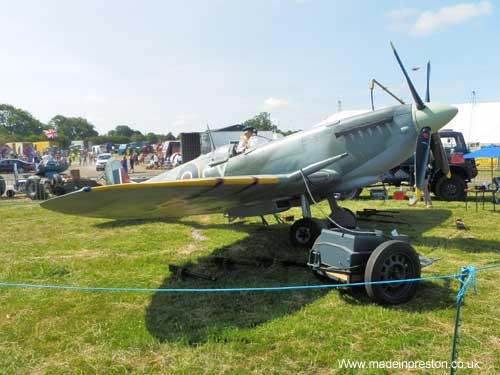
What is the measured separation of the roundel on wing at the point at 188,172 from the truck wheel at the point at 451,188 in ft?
30.5

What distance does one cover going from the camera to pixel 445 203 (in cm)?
1165

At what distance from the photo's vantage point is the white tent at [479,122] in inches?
1074

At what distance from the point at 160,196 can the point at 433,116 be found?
14.1 feet

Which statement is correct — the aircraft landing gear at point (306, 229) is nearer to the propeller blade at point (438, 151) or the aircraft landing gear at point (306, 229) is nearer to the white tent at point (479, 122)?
the propeller blade at point (438, 151)

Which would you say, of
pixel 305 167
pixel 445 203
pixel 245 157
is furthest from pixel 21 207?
pixel 445 203

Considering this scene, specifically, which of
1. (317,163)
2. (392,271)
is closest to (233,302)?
(392,271)

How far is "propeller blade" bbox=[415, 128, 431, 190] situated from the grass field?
1267 millimetres

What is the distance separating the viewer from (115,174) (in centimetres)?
959

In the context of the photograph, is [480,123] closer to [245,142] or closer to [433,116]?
[433,116]

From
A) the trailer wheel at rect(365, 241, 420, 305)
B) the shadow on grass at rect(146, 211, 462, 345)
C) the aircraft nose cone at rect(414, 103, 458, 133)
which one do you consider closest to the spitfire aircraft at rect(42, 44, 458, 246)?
the aircraft nose cone at rect(414, 103, 458, 133)

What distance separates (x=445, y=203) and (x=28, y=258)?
38.2ft

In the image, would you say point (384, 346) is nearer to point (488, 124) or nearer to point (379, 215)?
point (379, 215)

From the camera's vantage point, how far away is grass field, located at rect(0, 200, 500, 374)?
290cm

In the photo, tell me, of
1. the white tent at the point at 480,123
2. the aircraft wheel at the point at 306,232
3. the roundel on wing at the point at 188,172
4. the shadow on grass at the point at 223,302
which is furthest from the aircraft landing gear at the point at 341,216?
the white tent at the point at 480,123
